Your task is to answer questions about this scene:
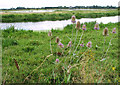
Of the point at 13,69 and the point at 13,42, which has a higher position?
the point at 13,42

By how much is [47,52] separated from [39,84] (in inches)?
102

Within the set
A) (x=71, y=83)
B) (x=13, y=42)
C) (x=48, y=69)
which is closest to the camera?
(x=71, y=83)

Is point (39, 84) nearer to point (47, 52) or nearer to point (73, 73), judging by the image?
point (73, 73)

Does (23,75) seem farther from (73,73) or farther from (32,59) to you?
(73,73)

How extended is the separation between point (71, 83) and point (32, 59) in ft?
7.89

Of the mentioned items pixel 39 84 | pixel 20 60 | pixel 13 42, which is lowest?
pixel 39 84

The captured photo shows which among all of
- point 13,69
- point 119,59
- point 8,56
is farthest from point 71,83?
point 8,56

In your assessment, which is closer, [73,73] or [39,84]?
[39,84]

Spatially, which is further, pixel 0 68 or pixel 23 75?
pixel 0 68

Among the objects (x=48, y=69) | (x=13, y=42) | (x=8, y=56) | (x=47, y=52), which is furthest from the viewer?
(x=13, y=42)

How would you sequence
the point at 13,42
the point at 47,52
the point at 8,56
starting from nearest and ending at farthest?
the point at 8,56
the point at 47,52
the point at 13,42

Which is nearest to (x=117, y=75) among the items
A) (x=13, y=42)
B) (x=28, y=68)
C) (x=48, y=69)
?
(x=48, y=69)

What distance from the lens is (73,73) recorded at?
438 cm

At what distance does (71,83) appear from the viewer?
362 cm
